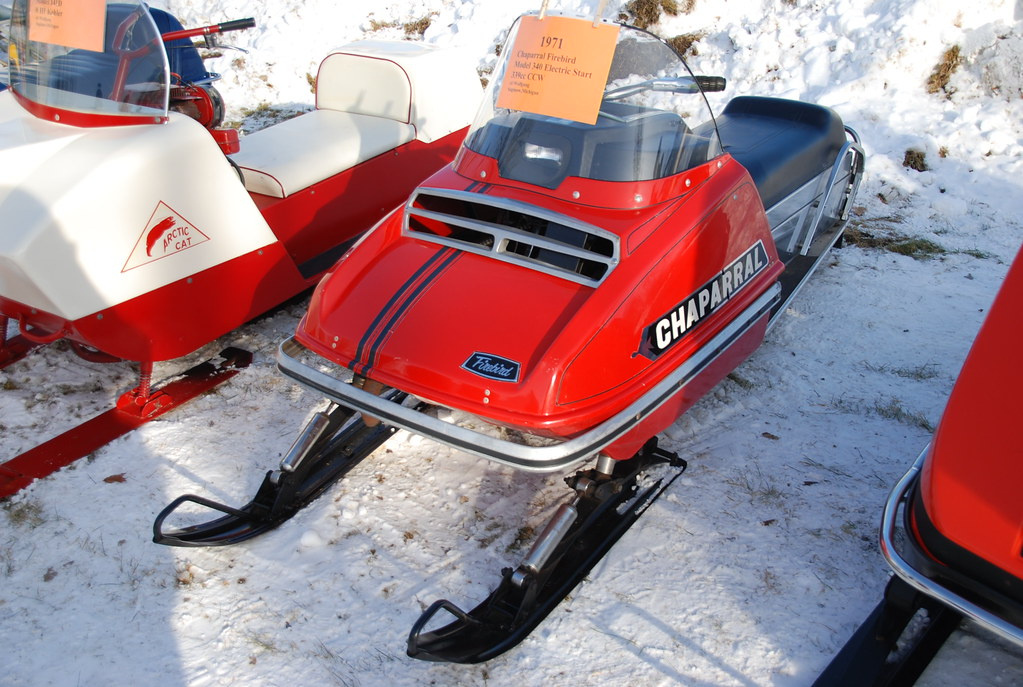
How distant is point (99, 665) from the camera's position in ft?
7.45

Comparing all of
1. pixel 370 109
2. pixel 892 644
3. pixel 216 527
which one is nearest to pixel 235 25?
pixel 370 109

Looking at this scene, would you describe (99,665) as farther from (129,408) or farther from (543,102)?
(543,102)

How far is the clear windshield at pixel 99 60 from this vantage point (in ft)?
10.7

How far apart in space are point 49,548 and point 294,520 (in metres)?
0.83

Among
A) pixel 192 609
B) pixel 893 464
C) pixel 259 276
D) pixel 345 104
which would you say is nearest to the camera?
pixel 192 609

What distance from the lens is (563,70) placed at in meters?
2.56

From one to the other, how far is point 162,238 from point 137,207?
16 centimetres

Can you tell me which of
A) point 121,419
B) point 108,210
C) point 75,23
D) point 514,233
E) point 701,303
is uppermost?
point 75,23

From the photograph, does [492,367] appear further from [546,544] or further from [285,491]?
[285,491]

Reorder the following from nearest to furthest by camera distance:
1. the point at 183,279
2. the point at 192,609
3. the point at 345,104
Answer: the point at 192,609, the point at 183,279, the point at 345,104

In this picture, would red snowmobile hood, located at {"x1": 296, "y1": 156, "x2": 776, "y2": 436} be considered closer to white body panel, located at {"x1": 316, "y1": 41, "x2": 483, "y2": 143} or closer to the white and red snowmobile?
the white and red snowmobile

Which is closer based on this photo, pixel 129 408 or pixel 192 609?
pixel 192 609

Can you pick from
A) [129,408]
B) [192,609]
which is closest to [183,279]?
[129,408]

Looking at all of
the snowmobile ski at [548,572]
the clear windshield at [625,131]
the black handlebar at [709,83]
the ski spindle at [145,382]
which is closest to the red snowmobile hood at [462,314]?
the clear windshield at [625,131]
